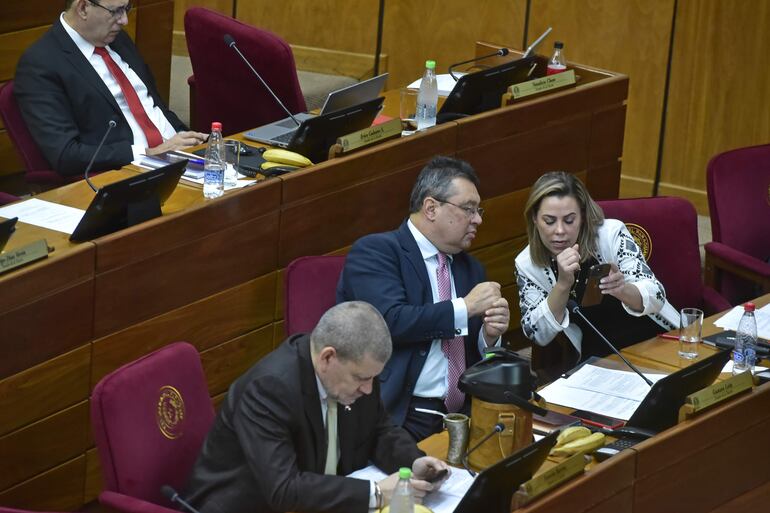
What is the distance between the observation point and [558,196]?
3.85m

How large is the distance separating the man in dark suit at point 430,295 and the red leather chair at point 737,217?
1.16 meters

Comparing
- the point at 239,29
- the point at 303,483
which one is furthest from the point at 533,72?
the point at 303,483

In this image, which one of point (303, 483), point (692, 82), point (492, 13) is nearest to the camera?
point (303, 483)

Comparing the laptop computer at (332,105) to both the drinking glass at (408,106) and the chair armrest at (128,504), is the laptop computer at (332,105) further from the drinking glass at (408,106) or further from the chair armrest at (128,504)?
the chair armrest at (128,504)

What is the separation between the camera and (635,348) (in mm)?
3738

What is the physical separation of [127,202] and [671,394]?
4.99 feet

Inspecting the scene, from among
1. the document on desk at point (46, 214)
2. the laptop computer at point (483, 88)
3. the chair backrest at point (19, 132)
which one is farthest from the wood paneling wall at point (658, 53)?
the document on desk at point (46, 214)

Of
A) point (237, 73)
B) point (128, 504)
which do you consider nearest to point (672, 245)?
point (237, 73)

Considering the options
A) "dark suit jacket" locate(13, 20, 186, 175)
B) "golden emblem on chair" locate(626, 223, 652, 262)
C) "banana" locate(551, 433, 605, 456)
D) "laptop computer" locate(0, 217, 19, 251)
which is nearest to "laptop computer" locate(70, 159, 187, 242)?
"laptop computer" locate(0, 217, 19, 251)

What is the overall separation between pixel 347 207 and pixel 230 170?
0.39 metres

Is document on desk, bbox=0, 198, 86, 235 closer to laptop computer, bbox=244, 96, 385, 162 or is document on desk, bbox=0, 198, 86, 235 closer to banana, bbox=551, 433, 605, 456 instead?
laptop computer, bbox=244, 96, 385, 162

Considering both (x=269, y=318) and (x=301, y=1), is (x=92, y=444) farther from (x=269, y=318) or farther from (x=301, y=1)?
(x=301, y=1)

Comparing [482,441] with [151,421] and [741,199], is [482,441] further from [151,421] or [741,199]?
[741,199]

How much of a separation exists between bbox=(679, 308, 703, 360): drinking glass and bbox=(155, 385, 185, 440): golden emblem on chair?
147 centimetres
